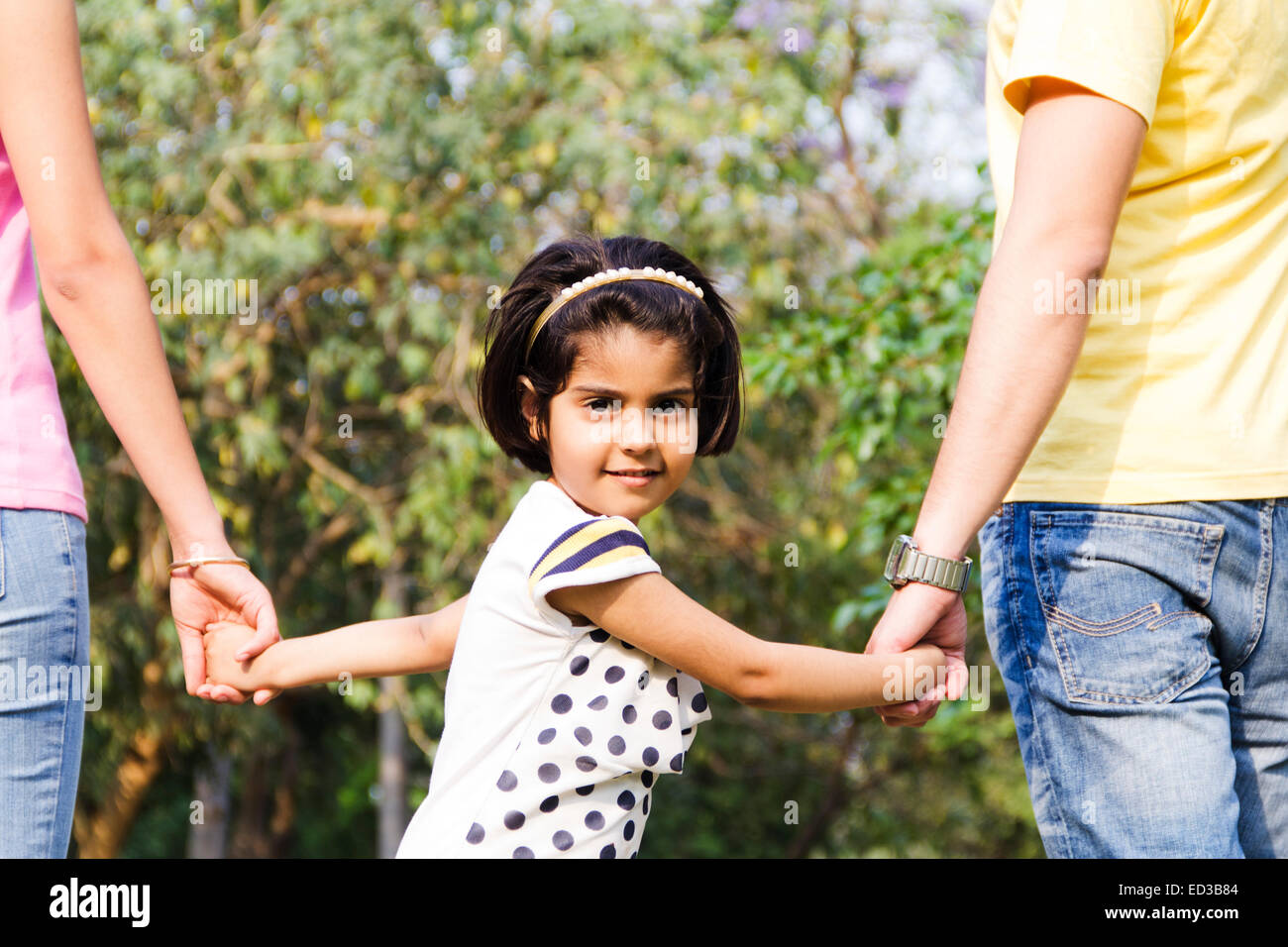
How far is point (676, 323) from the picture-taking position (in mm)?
1785

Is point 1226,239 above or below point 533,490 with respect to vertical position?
above

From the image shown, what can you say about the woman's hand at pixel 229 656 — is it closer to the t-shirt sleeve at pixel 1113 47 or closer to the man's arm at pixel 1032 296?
the man's arm at pixel 1032 296

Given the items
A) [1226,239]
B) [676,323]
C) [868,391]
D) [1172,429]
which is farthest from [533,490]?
[868,391]

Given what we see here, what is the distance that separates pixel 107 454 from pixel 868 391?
403 centimetres

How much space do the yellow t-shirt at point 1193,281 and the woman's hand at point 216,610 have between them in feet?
3.74

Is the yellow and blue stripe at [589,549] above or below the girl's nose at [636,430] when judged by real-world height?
below

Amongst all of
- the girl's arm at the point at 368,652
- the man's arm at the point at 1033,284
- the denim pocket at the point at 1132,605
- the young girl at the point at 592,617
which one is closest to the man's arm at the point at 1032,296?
the man's arm at the point at 1033,284

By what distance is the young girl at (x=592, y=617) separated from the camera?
161 cm

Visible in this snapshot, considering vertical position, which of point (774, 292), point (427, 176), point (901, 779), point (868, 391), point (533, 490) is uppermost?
point (427, 176)

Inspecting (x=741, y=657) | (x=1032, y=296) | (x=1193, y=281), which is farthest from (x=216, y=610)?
(x=1193, y=281)

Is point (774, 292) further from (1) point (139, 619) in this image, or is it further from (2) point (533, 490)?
(2) point (533, 490)

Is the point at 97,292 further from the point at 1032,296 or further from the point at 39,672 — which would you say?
the point at 1032,296

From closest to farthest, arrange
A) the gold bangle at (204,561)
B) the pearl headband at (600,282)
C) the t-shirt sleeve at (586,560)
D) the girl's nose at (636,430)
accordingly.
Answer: the t-shirt sleeve at (586,560)
the girl's nose at (636,430)
the pearl headband at (600,282)
the gold bangle at (204,561)
